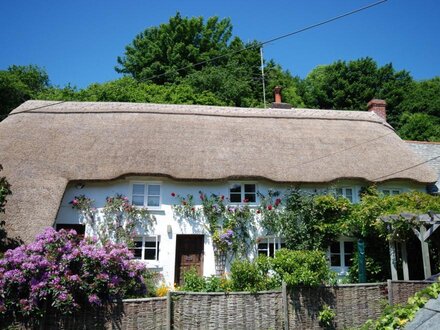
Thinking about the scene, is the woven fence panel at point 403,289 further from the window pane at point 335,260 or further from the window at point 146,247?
the window at point 146,247

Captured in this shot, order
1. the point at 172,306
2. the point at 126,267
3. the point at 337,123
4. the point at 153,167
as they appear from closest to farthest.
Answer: the point at 172,306
the point at 126,267
the point at 153,167
the point at 337,123

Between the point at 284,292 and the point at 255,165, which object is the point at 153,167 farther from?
the point at 284,292

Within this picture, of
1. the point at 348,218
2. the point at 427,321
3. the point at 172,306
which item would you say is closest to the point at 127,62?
the point at 348,218

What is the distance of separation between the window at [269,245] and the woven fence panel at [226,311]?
15.9ft

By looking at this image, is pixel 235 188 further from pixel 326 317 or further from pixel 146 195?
pixel 326 317

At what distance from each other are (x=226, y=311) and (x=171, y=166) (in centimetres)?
608

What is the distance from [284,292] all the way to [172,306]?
2620 millimetres

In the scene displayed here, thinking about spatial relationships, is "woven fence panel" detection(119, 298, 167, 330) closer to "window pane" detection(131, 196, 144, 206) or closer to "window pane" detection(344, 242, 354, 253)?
"window pane" detection(131, 196, 144, 206)

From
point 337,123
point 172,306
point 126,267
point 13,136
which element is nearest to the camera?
point 172,306

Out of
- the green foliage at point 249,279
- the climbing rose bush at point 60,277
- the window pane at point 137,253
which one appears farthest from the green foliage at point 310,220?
the climbing rose bush at point 60,277

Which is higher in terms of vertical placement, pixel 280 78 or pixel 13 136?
pixel 280 78

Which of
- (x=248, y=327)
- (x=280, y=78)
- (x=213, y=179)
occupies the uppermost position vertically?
(x=280, y=78)

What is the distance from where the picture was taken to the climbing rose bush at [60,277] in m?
8.41

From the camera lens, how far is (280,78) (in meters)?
36.8
